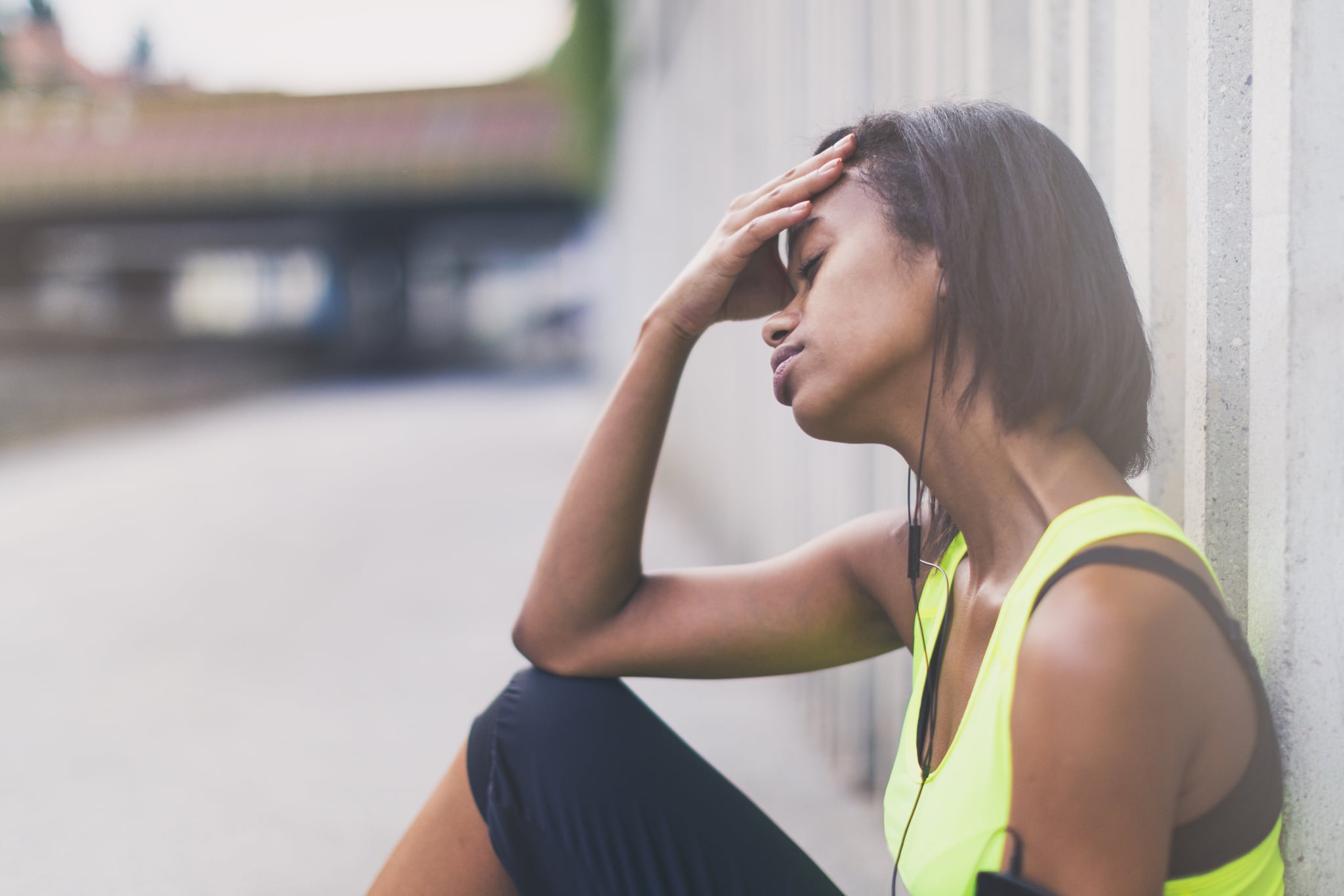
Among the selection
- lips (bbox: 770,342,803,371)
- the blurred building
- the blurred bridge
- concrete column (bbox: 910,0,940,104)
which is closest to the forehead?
lips (bbox: 770,342,803,371)

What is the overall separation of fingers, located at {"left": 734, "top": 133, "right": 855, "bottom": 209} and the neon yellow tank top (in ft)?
1.60

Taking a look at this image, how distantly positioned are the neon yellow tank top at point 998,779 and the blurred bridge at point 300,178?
48.2ft

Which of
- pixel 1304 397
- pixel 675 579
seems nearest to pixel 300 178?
pixel 675 579

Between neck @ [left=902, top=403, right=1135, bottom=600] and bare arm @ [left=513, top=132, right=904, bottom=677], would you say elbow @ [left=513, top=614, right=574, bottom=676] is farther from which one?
neck @ [left=902, top=403, right=1135, bottom=600]

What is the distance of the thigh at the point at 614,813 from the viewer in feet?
4.45

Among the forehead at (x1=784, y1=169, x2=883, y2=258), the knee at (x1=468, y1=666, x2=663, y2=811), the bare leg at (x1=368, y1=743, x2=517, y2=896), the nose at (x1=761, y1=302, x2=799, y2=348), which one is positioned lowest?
the bare leg at (x1=368, y1=743, x2=517, y2=896)

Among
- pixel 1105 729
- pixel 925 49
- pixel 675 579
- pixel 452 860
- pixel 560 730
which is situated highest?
pixel 925 49

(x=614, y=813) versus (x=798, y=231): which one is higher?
(x=798, y=231)

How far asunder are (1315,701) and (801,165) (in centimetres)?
79

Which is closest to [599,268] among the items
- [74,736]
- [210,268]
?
[74,736]

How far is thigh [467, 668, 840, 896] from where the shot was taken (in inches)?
53.4

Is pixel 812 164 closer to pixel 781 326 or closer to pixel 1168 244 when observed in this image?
pixel 781 326

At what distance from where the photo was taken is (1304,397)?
1.02m

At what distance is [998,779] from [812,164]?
73 centimetres
